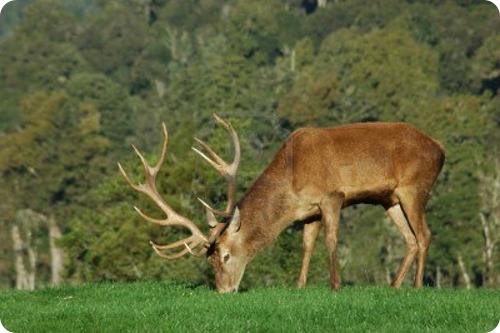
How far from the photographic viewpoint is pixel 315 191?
17344mm

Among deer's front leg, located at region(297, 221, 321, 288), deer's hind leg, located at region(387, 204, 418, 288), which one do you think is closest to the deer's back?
deer's hind leg, located at region(387, 204, 418, 288)

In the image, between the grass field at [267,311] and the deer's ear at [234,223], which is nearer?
the grass field at [267,311]

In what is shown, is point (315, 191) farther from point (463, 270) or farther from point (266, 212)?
point (463, 270)

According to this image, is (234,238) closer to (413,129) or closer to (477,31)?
(413,129)

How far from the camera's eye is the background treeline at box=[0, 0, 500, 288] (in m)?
50.2

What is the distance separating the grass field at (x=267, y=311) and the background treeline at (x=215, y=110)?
187 inches

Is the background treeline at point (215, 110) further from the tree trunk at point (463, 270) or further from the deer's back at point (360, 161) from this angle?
the deer's back at point (360, 161)

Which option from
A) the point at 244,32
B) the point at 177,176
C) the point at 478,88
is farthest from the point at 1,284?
the point at 244,32

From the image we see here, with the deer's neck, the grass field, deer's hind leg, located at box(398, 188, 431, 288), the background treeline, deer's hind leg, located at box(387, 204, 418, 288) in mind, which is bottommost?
the background treeline

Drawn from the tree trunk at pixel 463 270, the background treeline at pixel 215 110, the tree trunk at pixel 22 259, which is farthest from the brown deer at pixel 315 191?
the tree trunk at pixel 22 259

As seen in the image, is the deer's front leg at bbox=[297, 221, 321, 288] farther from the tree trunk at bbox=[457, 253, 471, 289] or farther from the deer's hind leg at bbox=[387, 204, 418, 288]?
the tree trunk at bbox=[457, 253, 471, 289]

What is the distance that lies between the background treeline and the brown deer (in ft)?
8.04

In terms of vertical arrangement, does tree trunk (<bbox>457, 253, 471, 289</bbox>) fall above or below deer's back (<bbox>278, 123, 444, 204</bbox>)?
below

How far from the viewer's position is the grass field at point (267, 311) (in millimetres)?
13945
